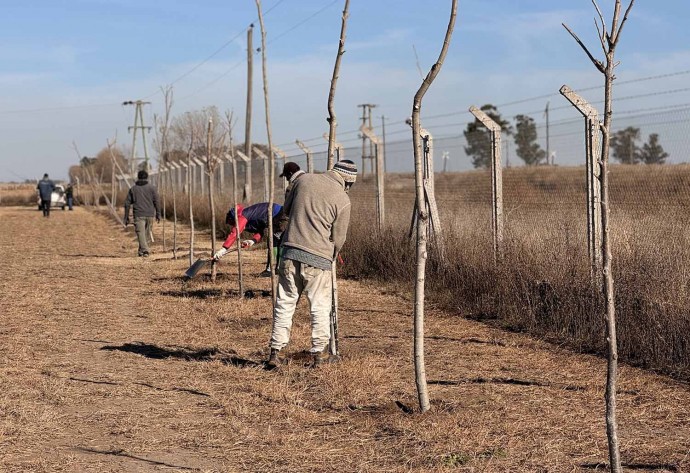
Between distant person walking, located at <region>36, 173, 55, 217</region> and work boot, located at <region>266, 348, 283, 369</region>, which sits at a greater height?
distant person walking, located at <region>36, 173, 55, 217</region>

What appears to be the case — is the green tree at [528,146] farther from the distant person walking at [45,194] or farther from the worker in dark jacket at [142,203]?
the distant person walking at [45,194]

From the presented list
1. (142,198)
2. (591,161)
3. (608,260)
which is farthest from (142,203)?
(608,260)

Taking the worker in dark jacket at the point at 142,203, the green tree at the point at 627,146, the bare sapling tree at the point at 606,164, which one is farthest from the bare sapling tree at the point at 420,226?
the worker in dark jacket at the point at 142,203

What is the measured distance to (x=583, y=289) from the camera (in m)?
8.80

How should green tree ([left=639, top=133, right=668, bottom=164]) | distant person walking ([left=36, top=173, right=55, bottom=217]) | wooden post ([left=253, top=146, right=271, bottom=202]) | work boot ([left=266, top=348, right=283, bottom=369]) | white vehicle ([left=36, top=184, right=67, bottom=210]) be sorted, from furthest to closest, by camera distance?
white vehicle ([left=36, top=184, right=67, bottom=210]) → distant person walking ([left=36, top=173, right=55, bottom=217]) → wooden post ([left=253, top=146, right=271, bottom=202]) → green tree ([left=639, top=133, right=668, bottom=164]) → work boot ([left=266, top=348, right=283, bottom=369])

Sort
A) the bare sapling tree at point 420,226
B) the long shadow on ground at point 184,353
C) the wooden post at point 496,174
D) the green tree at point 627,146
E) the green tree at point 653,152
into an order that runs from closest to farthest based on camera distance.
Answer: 1. the bare sapling tree at point 420,226
2. the long shadow on ground at point 184,353
3. the wooden post at point 496,174
4. the green tree at point 653,152
5. the green tree at point 627,146

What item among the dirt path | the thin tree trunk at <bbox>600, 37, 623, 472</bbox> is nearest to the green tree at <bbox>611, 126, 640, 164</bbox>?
the dirt path

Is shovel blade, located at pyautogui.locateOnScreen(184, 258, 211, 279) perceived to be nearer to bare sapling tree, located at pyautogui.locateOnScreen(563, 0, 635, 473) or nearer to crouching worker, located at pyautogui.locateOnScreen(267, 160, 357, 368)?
crouching worker, located at pyautogui.locateOnScreen(267, 160, 357, 368)

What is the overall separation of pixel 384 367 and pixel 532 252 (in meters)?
2.91

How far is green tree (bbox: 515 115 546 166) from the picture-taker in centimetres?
1488

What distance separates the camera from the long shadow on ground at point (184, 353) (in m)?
7.96

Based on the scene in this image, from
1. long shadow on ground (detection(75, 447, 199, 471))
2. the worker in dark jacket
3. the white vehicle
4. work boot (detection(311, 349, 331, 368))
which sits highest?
the white vehicle

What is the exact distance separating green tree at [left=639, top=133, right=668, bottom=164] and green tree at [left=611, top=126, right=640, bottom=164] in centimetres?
18

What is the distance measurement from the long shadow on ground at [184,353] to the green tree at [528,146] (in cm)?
726
